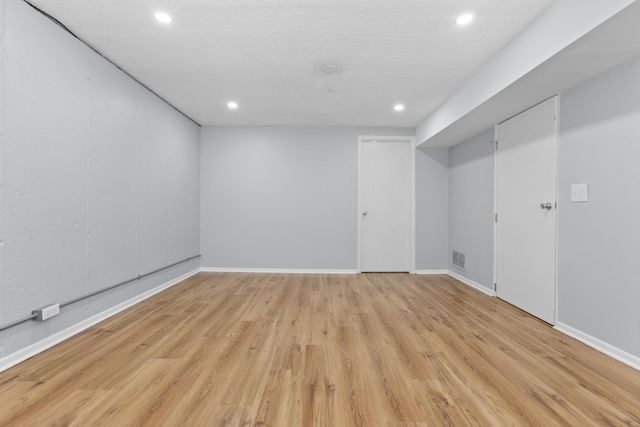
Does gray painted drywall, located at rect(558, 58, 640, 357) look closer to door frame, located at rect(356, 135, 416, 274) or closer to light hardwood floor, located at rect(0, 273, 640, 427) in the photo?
light hardwood floor, located at rect(0, 273, 640, 427)

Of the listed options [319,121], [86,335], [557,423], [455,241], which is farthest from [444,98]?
[86,335]

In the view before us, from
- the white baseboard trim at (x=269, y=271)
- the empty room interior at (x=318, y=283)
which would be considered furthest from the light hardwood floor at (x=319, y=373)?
the white baseboard trim at (x=269, y=271)

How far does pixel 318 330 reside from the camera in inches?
98.6

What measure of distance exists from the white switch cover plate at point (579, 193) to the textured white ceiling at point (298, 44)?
1418 millimetres

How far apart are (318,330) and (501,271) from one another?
254cm

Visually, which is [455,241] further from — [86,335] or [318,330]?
[86,335]

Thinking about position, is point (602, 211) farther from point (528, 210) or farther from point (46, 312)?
point (46, 312)

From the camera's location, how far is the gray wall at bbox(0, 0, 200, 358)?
1928 mm

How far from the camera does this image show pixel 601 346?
215 cm

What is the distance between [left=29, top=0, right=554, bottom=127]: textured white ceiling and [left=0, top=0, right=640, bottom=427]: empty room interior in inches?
0.9

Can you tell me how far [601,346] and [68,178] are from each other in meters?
4.57

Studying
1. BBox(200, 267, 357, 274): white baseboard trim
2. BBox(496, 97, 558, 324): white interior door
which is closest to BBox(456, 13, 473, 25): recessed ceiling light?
BBox(496, 97, 558, 324): white interior door

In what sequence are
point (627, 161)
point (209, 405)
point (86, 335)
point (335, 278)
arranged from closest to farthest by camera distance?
point (209, 405) → point (627, 161) → point (86, 335) → point (335, 278)

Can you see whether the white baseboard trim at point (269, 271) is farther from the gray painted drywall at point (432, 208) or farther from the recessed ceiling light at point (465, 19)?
the recessed ceiling light at point (465, 19)
